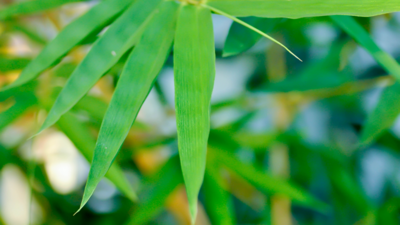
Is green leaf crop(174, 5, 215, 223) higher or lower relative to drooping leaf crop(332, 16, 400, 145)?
lower

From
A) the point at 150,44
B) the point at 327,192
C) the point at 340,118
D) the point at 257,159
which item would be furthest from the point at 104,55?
the point at 340,118

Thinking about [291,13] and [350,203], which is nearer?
[291,13]

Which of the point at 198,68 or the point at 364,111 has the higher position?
the point at 364,111

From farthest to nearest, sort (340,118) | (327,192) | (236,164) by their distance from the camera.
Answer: (340,118), (327,192), (236,164)

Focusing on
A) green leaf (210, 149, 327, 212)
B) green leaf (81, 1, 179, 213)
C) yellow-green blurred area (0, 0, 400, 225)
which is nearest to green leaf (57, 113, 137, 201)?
yellow-green blurred area (0, 0, 400, 225)

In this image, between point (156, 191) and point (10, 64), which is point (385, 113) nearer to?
point (156, 191)

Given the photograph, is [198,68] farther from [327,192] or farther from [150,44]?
[327,192]

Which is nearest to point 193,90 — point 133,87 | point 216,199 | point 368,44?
point 133,87

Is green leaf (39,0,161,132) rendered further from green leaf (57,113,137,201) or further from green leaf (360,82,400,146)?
green leaf (360,82,400,146)
